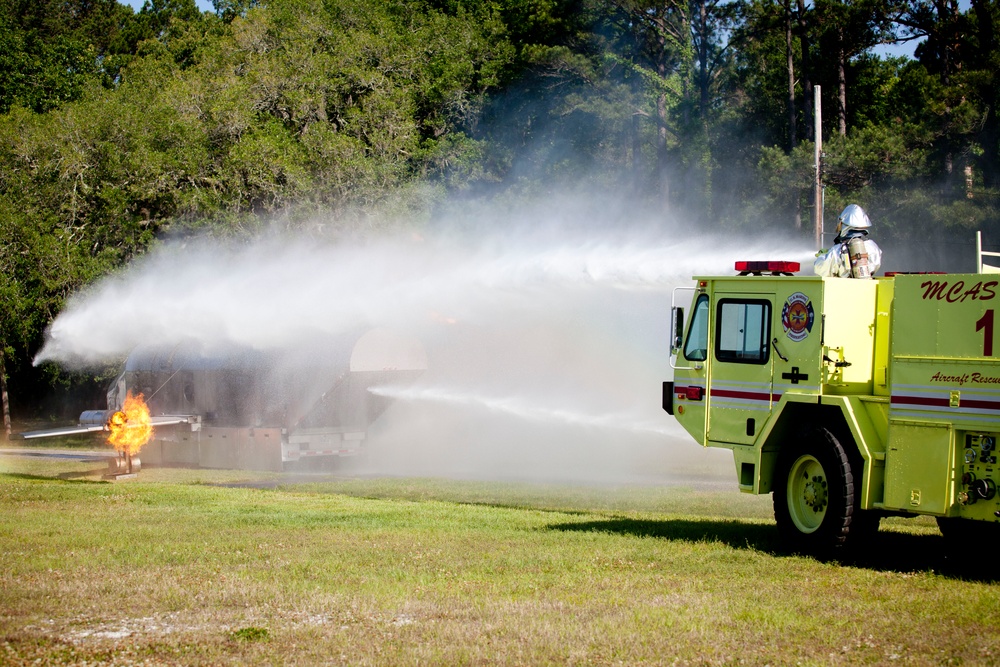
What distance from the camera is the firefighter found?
11391mm

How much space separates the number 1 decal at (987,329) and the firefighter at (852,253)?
170 centimetres

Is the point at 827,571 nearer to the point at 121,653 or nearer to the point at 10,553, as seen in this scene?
the point at 121,653

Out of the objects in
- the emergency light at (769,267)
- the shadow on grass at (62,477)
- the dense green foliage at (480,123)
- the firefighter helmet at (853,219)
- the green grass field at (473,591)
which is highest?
the dense green foliage at (480,123)

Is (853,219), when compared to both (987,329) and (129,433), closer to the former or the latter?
(987,329)

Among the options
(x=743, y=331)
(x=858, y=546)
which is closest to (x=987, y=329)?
(x=858, y=546)

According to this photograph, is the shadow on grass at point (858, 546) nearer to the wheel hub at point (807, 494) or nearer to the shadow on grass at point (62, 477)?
the wheel hub at point (807, 494)

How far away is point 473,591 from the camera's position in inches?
381

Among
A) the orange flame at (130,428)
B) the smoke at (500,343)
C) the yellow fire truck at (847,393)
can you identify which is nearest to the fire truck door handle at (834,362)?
the yellow fire truck at (847,393)

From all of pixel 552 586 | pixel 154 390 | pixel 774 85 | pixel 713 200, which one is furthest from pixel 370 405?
pixel 774 85

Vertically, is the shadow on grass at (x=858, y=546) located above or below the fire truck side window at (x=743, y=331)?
below

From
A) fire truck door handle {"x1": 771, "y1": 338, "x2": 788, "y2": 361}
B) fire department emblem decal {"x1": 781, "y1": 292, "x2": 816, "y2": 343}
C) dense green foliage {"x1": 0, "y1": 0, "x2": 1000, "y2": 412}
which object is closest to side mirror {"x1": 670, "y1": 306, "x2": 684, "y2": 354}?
fire truck door handle {"x1": 771, "y1": 338, "x2": 788, "y2": 361}

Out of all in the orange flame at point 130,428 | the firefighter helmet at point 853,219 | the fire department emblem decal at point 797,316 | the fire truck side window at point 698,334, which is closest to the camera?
the fire department emblem decal at point 797,316

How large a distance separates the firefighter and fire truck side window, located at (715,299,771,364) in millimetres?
764

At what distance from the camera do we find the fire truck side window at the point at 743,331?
11773 mm
